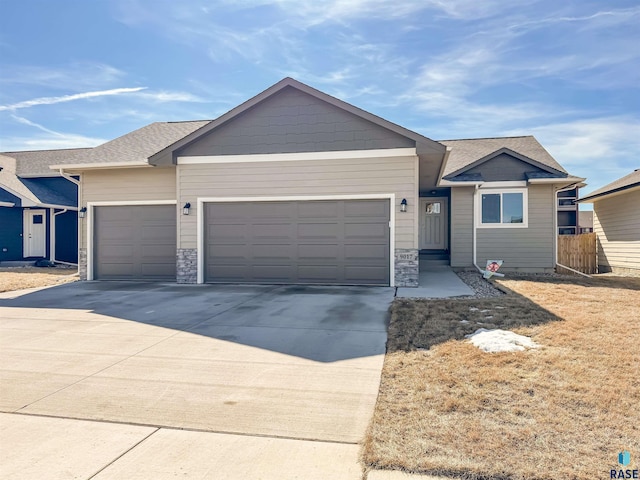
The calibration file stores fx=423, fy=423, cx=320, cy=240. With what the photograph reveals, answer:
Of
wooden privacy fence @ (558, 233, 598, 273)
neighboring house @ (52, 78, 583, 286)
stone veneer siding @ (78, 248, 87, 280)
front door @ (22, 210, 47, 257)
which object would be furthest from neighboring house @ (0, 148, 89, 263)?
wooden privacy fence @ (558, 233, 598, 273)

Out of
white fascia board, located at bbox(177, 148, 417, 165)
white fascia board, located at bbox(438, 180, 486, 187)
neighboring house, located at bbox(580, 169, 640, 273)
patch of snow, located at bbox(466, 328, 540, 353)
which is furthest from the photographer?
neighboring house, located at bbox(580, 169, 640, 273)

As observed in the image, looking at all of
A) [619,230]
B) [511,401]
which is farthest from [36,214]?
[619,230]

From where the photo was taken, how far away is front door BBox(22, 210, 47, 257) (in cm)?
1881

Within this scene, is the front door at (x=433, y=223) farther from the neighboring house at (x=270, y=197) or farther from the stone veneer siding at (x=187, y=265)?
the stone veneer siding at (x=187, y=265)

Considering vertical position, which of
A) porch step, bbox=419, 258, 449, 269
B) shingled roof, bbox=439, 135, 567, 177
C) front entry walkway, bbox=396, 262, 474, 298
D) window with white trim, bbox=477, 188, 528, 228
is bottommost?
front entry walkway, bbox=396, 262, 474, 298

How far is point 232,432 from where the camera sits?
10.3 ft

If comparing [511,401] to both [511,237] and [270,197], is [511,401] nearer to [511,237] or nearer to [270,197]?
[270,197]

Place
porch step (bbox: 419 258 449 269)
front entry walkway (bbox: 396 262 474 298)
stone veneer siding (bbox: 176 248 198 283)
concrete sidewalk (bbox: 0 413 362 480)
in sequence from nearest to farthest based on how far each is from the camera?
1. concrete sidewalk (bbox: 0 413 362 480)
2. front entry walkway (bbox: 396 262 474 298)
3. stone veneer siding (bbox: 176 248 198 283)
4. porch step (bbox: 419 258 449 269)

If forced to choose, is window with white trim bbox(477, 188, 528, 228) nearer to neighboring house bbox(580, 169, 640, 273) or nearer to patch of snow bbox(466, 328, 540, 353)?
neighboring house bbox(580, 169, 640, 273)

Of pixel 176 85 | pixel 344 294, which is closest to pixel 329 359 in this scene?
pixel 344 294

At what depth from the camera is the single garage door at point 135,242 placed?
40.0 feet

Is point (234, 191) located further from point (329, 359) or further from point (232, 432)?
point (232, 432)

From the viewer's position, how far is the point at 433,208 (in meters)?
16.1

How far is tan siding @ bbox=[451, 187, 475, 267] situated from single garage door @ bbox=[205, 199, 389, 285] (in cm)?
499
